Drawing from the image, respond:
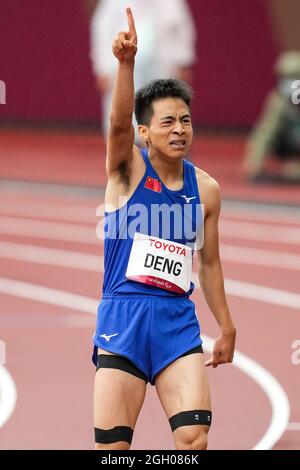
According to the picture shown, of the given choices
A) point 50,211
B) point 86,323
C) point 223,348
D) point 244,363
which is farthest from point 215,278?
point 50,211

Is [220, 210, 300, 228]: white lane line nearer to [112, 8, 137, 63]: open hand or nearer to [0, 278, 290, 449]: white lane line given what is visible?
[0, 278, 290, 449]: white lane line

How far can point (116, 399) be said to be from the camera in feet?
14.4

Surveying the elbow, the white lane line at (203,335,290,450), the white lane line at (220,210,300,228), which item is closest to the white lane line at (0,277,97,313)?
the white lane line at (203,335,290,450)

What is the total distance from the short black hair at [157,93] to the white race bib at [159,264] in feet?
1.51

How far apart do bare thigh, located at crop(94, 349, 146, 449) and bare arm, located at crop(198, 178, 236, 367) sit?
0.41 m

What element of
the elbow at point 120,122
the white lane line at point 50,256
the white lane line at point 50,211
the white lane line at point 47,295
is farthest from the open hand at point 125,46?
the white lane line at point 50,211

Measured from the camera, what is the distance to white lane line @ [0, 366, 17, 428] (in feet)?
20.6

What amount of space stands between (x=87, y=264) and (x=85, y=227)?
5.90 ft

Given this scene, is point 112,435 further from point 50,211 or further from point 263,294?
point 50,211

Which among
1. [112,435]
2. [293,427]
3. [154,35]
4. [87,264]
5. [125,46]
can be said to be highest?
[154,35]

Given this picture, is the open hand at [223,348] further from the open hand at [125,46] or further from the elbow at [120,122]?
the open hand at [125,46]

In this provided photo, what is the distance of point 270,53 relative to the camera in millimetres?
18562

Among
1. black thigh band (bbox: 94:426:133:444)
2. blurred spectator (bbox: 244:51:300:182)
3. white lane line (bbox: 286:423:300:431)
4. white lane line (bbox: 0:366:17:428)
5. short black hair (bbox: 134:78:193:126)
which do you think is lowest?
white lane line (bbox: 286:423:300:431)

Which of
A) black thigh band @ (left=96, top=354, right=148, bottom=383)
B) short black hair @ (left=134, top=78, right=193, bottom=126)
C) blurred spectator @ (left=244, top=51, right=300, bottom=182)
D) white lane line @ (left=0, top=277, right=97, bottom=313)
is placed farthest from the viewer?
blurred spectator @ (left=244, top=51, right=300, bottom=182)
